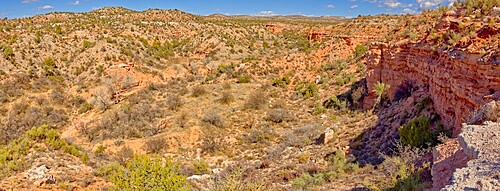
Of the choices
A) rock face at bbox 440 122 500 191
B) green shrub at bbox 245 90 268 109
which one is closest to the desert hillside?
rock face at bbox 440 122 500 191

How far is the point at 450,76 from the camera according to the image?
8398 mm

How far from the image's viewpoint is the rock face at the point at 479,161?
3.42 m

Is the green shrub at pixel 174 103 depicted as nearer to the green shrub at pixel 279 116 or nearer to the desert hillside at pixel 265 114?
the desert hillside at pixel 265 114

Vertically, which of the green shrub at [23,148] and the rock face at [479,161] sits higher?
the rock face at [479,161]

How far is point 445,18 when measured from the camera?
10.6 meters

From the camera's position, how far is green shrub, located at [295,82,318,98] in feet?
67.5

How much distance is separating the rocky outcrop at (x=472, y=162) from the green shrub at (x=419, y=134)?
2642mm

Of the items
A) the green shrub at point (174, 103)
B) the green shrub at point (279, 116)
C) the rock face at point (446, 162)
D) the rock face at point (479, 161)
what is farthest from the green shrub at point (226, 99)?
the rock face at point (479, 161)

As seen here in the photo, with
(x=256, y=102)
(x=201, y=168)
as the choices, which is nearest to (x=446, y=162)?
(x=201, y=168)

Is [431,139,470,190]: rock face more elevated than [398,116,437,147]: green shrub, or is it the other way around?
[431,139,470,190]: rock face

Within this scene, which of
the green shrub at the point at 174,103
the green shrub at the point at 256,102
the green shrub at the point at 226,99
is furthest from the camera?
the green shrub at the point at 226,99

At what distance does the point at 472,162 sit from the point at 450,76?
509 centimetres

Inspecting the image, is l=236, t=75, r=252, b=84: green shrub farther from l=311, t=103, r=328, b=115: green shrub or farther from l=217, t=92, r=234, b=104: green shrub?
l=311, t=103, r=328, b=115: green shrub

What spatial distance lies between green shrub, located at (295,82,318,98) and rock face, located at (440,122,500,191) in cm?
1533
